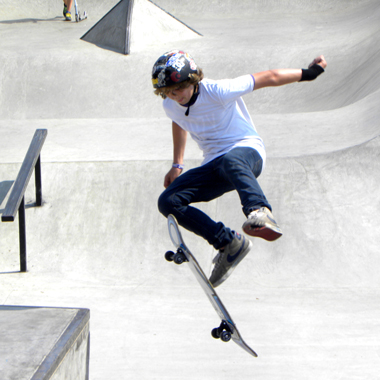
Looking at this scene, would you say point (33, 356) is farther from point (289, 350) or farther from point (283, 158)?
point (283, 158)

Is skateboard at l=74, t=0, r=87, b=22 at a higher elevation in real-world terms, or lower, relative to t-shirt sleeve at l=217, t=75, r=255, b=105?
lower

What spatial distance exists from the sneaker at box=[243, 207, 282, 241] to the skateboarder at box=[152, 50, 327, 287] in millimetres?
289

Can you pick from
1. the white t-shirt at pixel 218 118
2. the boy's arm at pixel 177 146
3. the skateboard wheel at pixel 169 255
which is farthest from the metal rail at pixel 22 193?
the white t-shirt at pixel 218 118

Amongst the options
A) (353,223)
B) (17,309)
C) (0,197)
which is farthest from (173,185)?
(0,197)

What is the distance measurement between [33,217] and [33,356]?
341cm

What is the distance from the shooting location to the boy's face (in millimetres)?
3209

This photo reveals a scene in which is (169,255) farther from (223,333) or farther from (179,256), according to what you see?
(223,333)

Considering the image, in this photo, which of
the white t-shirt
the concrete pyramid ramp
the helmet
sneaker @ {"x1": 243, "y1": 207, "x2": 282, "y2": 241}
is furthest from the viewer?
the concrete pyramid ramp

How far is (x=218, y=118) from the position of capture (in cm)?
334

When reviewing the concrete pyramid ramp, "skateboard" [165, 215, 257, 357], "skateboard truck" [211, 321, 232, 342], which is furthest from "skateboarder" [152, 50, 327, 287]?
the concrete pyramid ramp

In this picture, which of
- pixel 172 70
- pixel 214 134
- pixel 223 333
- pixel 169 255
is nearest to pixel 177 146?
pixel 214 134

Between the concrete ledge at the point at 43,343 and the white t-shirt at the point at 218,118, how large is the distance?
154 cm

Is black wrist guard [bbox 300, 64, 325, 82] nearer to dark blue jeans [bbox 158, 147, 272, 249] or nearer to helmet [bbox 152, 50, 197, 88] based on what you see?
dark blue jeans [bbox 158, 147, 272, 249]

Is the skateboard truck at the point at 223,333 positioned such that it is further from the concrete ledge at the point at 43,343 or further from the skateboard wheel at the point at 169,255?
the concrete ledge at the point at 43,343
